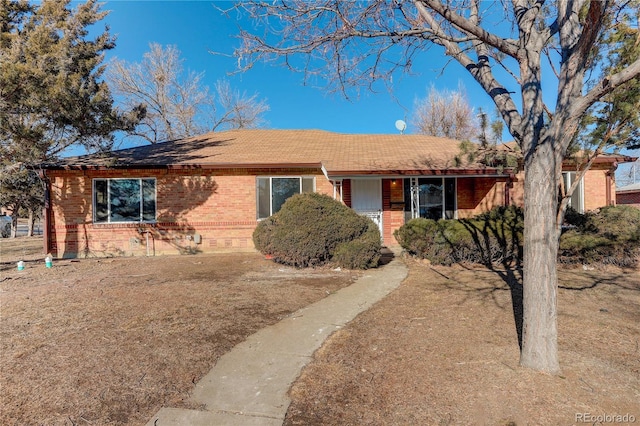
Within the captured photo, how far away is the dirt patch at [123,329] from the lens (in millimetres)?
2859

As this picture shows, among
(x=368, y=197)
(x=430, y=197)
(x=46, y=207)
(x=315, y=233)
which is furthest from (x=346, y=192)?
(x=46, y=207)

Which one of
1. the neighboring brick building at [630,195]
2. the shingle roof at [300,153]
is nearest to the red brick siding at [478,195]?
the shingle roof at [300,153]

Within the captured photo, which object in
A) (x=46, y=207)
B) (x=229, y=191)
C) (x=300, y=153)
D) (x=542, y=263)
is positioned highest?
(x=300, y=153)

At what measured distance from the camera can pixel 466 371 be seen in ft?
10.7

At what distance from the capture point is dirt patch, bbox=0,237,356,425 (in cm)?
286

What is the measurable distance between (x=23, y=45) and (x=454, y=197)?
13073 mm

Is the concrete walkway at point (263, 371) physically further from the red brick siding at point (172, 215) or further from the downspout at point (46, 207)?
the downspout at point (46, 207)

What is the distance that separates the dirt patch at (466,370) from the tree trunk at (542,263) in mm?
212

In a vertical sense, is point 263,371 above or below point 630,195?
below

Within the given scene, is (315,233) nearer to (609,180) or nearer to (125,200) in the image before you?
(125,200)

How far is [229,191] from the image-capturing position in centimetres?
1171

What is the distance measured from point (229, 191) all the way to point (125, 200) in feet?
10.8

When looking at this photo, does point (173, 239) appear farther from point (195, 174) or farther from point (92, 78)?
point (92, 78)

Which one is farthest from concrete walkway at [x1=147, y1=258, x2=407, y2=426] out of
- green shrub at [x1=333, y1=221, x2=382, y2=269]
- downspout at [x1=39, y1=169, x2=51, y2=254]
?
downspout at [x1=39, y1=169, x2=51, y2=254]
